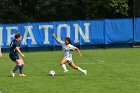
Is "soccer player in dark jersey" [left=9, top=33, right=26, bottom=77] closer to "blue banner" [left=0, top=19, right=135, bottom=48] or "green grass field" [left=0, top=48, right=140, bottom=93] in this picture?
"green grass field" [left=0, top=48, right=140, bottom=93]

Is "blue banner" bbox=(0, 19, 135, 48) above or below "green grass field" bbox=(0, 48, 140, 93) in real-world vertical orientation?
below

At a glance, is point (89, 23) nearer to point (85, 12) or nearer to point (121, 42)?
point (121, 42)

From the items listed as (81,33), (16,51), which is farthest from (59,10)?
(16,51)

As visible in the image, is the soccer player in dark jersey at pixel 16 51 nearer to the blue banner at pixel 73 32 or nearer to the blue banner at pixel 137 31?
the blue banner at pixel 73 32

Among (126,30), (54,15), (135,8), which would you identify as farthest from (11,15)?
(126,30)

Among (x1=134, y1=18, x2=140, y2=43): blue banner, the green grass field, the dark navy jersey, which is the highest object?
the dark navy jersey

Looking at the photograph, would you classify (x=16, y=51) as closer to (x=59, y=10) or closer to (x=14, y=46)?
(x=14, y=46)

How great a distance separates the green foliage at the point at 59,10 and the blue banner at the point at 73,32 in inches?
339

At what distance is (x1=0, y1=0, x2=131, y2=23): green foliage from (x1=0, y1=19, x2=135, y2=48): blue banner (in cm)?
860

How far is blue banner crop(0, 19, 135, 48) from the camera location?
36.8 metres

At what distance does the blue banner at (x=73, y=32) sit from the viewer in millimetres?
36812

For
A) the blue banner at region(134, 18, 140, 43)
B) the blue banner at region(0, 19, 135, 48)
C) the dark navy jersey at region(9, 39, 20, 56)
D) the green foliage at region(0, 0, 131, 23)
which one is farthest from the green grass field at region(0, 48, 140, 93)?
the green foliage at region(0, 0, 131, 23)

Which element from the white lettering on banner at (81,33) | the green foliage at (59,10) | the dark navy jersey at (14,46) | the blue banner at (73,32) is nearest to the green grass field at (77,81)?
the dark navy jersey at (14,46)

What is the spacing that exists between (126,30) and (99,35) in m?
2.29
